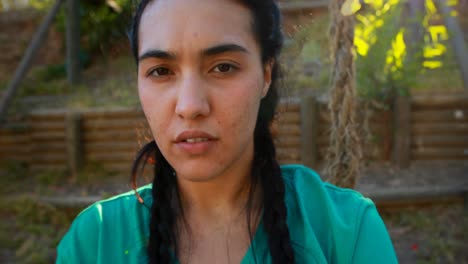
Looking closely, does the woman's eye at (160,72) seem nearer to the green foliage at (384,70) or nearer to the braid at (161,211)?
the braid at (161,211)

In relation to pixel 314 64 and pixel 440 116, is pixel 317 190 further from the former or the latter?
pixel 314 64

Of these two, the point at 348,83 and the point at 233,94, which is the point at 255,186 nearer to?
the point at 233,94

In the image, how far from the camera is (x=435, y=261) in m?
3.94

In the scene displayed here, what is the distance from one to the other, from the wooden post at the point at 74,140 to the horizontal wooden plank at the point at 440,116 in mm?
4081

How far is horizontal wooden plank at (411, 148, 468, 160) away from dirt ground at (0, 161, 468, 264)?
7 centimetres

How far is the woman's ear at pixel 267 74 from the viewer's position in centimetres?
162

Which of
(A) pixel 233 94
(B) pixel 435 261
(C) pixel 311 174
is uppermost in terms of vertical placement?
(A) pixel 233 94

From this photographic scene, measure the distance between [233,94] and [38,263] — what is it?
3601mm

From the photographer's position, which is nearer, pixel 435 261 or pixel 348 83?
pixel 348 83

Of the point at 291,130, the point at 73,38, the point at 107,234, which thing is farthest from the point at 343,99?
the point at 73,38

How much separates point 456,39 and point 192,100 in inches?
183

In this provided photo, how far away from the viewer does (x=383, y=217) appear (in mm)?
4766

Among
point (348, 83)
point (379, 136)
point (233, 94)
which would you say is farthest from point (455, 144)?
point (233, 94)

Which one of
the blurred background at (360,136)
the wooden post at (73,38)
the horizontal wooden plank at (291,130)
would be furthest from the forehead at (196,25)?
the wooden post at (73,38)
